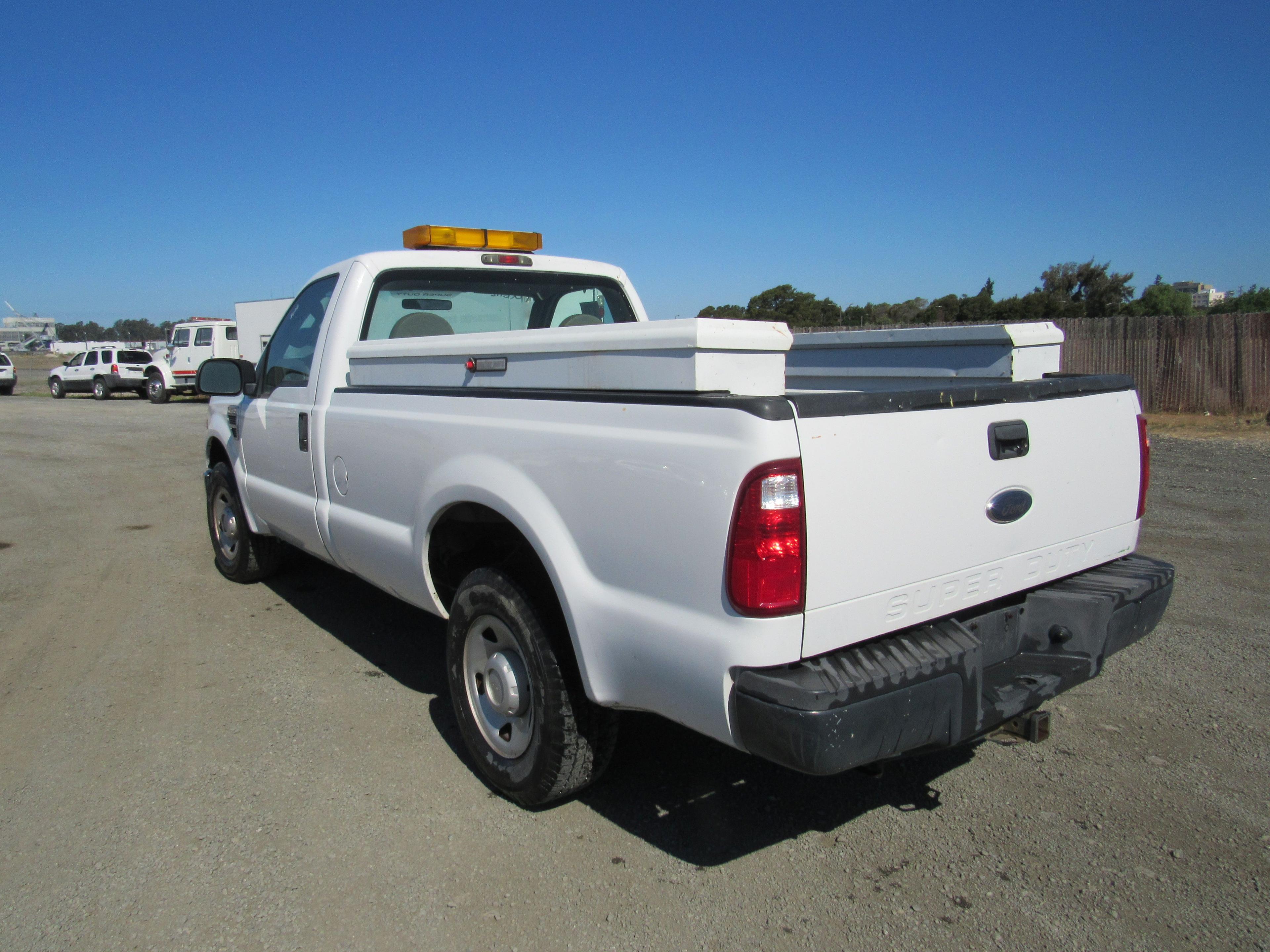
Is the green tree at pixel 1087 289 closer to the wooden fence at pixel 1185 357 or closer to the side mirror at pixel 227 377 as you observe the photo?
the wooden fence at pixel 1185 357

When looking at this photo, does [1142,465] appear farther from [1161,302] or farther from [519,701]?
[1161,302]

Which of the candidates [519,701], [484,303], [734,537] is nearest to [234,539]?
[484,303]

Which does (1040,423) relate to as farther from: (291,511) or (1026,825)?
(291,511)

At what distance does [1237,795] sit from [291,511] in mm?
4379

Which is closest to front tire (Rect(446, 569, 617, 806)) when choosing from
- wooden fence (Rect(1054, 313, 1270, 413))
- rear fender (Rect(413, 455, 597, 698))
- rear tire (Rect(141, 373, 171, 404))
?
rear fender (Rect(413, 455, 597, 698))

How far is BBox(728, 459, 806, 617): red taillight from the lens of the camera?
218 centimetres

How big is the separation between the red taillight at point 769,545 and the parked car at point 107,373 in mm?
30105

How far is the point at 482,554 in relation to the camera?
3.58 metres

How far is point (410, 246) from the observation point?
4.70 m

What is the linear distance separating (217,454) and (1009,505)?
5.33 meters

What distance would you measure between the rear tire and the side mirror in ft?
82.1

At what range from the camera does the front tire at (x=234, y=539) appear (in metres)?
5.85

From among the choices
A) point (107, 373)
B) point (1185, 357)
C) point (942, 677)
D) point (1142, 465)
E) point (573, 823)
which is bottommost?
point (573, 823)

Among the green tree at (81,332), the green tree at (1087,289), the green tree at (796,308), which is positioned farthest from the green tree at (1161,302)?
the green tree at (81,332)
